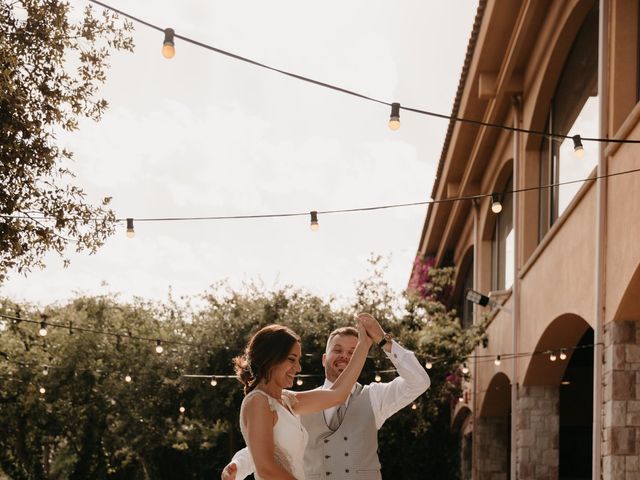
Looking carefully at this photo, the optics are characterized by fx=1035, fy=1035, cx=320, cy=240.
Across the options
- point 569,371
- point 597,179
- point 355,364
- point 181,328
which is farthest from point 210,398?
point 355,364

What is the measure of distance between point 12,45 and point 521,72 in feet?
32.3

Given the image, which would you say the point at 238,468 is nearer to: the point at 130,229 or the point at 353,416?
the point at 353,416

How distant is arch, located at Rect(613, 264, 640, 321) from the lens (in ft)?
33.4

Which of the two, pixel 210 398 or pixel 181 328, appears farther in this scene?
pixel 181 328

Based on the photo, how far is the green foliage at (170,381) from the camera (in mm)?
23125

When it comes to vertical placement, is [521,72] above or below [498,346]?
above

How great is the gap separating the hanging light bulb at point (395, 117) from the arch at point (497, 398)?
12600 mm

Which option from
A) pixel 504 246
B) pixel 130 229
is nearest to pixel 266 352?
pixel 130 229

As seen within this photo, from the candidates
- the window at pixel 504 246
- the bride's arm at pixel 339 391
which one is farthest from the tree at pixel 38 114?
the window at pixel 504 246

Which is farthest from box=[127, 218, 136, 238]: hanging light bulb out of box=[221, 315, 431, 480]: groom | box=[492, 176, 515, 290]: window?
box=[492, 176, 515, 290]: window

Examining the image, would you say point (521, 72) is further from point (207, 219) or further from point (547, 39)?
point (207, 219)

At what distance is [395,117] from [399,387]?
3.15 metres

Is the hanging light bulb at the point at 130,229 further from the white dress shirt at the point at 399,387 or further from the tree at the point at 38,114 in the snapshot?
the white dress shirt at the point at 399,387

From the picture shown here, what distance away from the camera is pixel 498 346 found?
66.2ft
